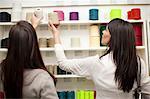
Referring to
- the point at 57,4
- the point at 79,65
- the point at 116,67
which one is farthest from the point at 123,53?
the point at 57,4

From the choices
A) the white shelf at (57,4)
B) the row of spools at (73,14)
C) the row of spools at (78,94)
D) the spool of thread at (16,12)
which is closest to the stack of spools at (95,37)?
the row of spools at (73,14)

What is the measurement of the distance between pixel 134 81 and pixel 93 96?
100cm

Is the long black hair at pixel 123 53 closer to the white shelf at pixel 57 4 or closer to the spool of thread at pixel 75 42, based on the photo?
the spool of thread at pixel 75 42

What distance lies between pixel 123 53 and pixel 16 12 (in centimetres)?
140

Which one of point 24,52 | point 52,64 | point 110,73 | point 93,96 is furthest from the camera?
point 52,64

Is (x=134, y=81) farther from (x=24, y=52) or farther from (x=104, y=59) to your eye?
(x=24, y=52)

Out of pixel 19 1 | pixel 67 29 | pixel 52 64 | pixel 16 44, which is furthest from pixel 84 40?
pixel 16 44

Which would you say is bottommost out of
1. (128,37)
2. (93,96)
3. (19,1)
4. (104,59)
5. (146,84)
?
(93,96)

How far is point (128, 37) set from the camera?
50.8 inches

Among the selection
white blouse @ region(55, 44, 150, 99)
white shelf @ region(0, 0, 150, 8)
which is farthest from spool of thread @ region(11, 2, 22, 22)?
white blouse @ region(55, 44, 150, 99)

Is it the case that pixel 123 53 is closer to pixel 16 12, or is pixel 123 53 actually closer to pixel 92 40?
pixel 92 40

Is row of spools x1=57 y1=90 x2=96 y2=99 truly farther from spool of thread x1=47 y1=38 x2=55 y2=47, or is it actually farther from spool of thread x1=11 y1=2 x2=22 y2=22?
spool of thread x1=11 y1=2 x2=22 y2=22

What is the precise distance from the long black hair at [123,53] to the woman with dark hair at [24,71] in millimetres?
364

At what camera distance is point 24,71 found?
105 centimetres
